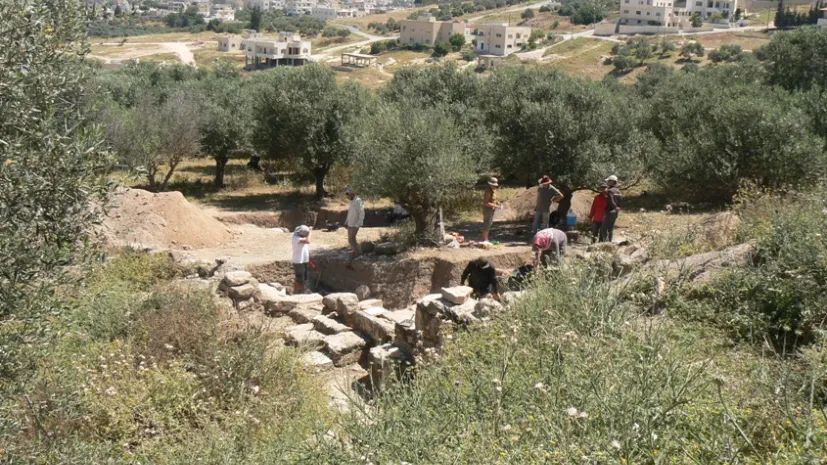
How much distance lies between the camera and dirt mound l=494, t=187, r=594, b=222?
21.9 metres

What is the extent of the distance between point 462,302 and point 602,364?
4767 mm

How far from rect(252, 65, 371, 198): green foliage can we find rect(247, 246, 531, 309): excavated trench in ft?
27.2

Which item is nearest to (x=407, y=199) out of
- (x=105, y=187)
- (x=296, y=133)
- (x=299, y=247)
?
(x=299, y=247)

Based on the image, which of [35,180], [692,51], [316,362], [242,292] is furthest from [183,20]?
[35,180]

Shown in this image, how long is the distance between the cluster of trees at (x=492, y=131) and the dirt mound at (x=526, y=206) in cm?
85

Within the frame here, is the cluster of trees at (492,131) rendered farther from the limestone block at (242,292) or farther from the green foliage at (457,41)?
the green foliage at (457,41)

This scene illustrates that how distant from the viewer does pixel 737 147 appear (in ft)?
68.3

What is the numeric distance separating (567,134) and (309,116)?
31.2 feet

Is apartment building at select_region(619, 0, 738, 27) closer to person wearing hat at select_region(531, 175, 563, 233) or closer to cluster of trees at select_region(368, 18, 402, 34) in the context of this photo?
cluster of trees at select_region(368, 18, 402, 34)

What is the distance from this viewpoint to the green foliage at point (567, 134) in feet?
63.9

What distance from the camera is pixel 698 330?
8539 millimetres

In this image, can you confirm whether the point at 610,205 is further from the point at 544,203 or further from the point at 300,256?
the point at 300,256

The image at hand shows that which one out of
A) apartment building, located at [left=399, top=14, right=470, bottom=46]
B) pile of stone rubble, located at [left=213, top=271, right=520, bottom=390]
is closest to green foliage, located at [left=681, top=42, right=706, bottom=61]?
apartment building, located at [left=399, top=14, right=470, bottom=46]

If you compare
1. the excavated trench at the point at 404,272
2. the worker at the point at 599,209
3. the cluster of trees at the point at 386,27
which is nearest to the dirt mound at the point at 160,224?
the excavated trench at the point at 404,272
